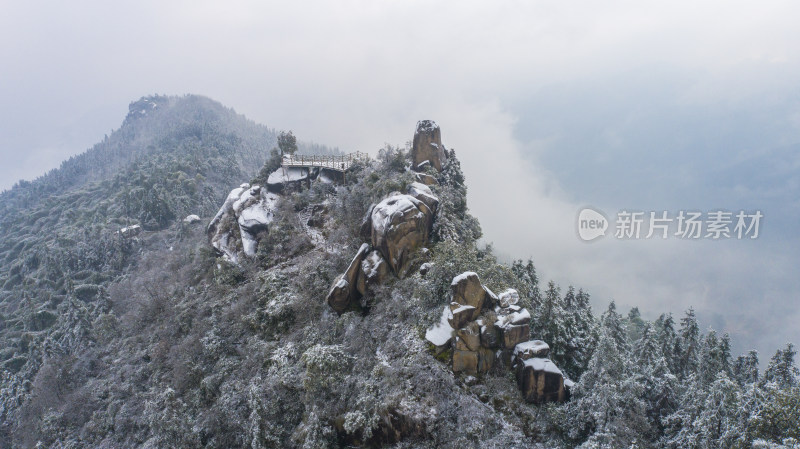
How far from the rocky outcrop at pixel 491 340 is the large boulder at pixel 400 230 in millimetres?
5349

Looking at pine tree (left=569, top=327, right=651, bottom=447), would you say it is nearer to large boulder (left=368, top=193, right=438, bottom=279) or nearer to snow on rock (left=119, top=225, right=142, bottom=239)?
large boulder (left=368, top=193, right=438, bottom=279)

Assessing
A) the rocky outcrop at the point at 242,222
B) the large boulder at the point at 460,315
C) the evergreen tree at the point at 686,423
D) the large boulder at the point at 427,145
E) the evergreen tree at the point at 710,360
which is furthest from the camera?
the rocky outcrop at the point at 242,222

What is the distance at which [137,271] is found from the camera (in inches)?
2341

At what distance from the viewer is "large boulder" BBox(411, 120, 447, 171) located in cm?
3888

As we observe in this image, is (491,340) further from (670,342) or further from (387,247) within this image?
(670,342)

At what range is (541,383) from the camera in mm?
19156

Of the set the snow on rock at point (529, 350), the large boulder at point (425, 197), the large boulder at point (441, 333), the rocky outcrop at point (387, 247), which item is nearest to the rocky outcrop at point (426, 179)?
the large boulder at point (425, 197)

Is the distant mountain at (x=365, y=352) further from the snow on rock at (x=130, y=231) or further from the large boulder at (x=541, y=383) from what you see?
the snow on rock at (x=130, y=231)

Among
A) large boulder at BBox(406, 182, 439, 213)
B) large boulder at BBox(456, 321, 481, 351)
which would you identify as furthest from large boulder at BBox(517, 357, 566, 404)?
large boulder at BBox(406, 182, 439, 213)

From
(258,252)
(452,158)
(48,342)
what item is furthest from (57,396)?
(452,158)

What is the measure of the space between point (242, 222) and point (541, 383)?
107 ft

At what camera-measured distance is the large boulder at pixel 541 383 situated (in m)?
19.2

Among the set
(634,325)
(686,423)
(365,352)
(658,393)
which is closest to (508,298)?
(365,352)

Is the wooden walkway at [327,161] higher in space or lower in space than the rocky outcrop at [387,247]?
higher
